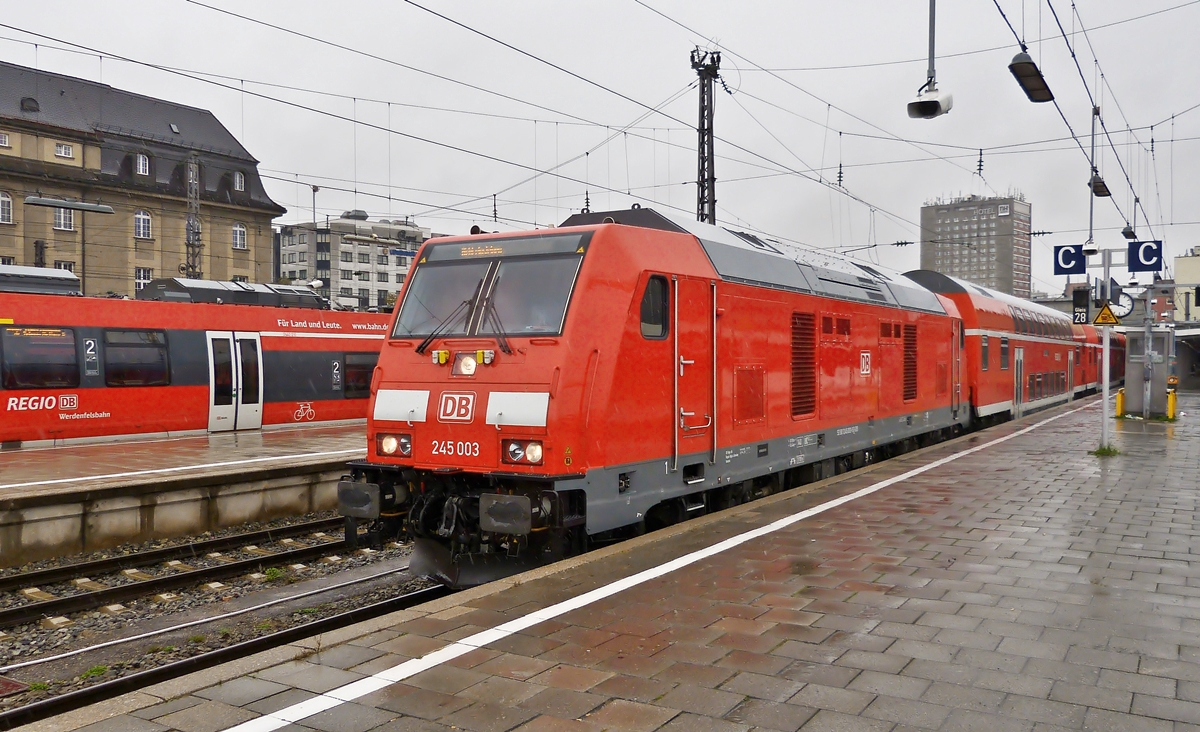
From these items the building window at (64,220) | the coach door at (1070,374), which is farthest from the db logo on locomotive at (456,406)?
the building window at (64,220)

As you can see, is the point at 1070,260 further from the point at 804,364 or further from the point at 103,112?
the point at 103,112

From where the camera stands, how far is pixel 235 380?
18328 mm

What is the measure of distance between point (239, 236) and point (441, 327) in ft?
160

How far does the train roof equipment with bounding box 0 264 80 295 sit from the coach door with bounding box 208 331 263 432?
269 cm

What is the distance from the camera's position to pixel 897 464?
44.7ft

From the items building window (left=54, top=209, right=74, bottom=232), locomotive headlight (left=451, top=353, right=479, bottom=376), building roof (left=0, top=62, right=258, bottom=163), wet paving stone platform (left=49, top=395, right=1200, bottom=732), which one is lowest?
wet paving stone platform (left=49, top=395, right=1200, bottom=732)

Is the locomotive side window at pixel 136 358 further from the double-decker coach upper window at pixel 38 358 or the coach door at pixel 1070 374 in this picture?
the coach door at pixel 1070 374

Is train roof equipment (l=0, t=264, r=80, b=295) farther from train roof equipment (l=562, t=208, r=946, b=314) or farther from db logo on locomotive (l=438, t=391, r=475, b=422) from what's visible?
train roof equipment (l=562, t=208, r=946, b=314)

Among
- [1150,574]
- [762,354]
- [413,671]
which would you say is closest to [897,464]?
[762,354]

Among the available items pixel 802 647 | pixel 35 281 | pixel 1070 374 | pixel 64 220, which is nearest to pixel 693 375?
pixel 802 647

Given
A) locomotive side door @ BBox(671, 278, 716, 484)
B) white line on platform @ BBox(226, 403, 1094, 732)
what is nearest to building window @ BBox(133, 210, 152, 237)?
locomotive side door @ BBox(671, 278, 716, 484)

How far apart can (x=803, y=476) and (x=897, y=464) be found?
2461mm

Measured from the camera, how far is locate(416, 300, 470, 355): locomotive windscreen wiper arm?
8180 mm

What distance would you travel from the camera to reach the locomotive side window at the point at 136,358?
1590 centimetres
